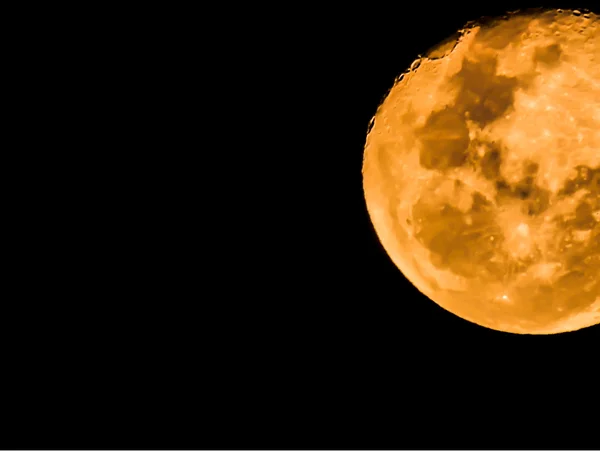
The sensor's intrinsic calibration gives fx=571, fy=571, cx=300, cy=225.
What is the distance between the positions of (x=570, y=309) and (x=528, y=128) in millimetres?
667

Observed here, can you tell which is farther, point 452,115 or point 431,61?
point 431,61

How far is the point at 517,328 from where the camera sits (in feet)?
7.00

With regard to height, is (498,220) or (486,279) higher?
(498,220)

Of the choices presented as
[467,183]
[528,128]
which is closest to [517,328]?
[467,183]

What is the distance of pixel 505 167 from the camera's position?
1839 millimetres

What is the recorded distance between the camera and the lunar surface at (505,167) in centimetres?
179

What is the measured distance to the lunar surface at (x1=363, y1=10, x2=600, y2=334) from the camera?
5.86ft

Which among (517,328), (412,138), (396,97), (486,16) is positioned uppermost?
(486,16)

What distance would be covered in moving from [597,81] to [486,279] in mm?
722

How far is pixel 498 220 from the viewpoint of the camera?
1.89 meters

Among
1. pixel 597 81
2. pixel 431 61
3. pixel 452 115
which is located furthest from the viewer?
pixel 431 61

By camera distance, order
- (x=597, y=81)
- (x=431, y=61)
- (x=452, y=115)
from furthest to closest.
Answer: (x=431, y=61) < (x=452, y=115) < (x=597, y=81)

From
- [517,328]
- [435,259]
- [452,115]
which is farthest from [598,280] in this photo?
[452,115]

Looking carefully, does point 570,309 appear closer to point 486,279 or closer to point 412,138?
point 486,279
